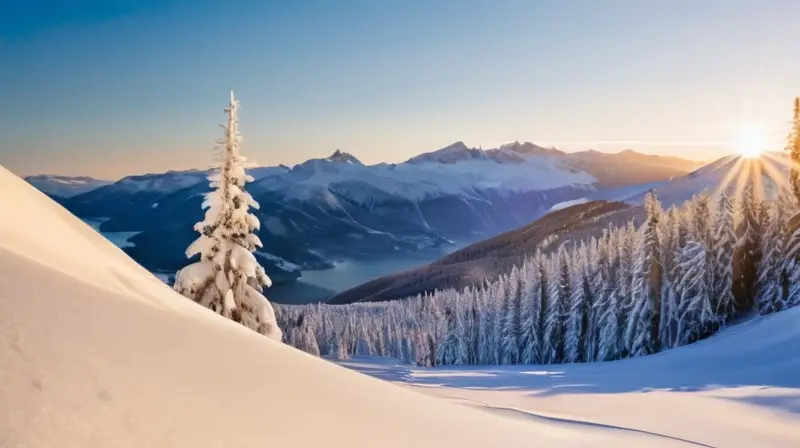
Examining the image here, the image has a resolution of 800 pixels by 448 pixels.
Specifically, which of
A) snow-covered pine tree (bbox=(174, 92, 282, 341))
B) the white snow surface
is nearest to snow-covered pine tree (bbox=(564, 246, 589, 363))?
the white snow surface

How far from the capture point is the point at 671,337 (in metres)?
41.4

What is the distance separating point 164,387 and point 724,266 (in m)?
46.0

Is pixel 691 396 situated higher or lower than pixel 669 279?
lower

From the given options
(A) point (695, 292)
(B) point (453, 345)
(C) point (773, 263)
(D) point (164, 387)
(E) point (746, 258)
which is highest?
(E) point (746, 258)

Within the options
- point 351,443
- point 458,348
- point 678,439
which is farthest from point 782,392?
point 458,348

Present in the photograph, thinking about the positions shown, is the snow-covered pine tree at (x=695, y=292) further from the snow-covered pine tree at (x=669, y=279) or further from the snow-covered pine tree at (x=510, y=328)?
the snow-covered pine tree at (x=510, y=328)

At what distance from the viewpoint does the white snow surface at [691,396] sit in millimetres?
9086

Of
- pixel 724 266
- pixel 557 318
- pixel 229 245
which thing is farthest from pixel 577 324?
pixel 229 245

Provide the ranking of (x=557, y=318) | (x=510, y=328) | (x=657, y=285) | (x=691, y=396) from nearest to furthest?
(x=691, y=396), (x=657, y=285), (x=557, y=318), (x=510, y=328)

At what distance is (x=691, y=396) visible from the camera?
13219mm

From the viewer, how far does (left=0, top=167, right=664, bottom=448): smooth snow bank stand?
330 centimetres

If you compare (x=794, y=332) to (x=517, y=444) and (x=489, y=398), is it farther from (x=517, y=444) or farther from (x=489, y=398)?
(x=517, y=444)

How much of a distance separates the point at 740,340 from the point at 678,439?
1851cm

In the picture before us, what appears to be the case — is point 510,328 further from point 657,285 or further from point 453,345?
point 657,285
